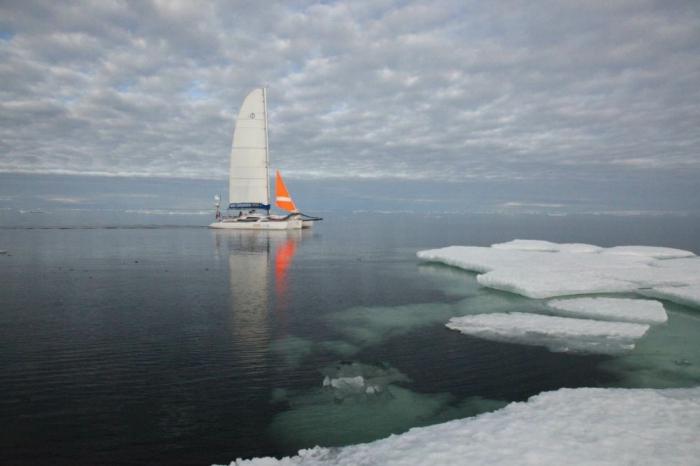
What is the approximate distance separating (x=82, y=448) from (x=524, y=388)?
10.6 m

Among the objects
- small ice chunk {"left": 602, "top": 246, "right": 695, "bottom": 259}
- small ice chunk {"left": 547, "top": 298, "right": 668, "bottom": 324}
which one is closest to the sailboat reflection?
small ice chunk {"left": 547, "top": 298, "right": 668, "bottom": 324}

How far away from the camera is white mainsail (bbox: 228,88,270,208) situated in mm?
71062

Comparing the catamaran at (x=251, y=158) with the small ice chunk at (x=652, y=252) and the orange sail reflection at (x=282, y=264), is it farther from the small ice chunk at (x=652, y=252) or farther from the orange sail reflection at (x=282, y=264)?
the small ice chunk at (x=652, y=252)

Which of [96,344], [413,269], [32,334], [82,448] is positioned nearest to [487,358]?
[82,448]

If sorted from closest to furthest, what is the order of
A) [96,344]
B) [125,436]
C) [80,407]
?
[125,436], [80,407], [96,344]

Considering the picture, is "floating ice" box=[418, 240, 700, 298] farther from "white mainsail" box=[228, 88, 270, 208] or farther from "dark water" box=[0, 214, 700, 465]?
"white mainsail" box=[228, 88, 270, 208]

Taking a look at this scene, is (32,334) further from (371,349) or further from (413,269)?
(413,269)

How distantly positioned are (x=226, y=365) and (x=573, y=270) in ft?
77.8

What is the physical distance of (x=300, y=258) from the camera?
44469 mm

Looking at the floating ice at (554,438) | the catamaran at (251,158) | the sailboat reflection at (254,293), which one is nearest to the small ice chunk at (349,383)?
the sailboat reflection at (254,293)

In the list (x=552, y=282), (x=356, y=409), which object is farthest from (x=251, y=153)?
(x=356, y=409)

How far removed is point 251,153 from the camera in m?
71.7

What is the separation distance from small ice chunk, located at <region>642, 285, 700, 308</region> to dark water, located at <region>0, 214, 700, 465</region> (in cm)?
705

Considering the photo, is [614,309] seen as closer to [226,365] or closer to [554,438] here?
[554,438]
